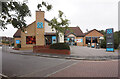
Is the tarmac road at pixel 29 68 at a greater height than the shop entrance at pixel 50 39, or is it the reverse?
the shop entrance at pixel 50 39

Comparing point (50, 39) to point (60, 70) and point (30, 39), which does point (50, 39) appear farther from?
point (60, 70)

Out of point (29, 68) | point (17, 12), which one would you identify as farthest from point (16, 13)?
point (29, 68)

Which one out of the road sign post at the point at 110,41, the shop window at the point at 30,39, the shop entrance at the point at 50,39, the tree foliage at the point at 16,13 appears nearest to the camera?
the tree foliage at the point at 16,13

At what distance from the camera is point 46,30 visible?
23.4 meters

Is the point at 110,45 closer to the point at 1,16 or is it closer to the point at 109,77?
the point at 109,77

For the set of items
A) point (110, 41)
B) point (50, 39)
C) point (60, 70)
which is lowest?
point (60, 70)

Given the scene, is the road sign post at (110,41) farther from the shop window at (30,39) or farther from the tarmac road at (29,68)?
the shop window at (30,39)

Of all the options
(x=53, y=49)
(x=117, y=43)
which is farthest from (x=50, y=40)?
(x=117, y=43)

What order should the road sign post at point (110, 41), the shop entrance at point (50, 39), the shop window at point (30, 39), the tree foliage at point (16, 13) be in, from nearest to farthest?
the tree foliage at point (16, 13) → the road sign post at point (110, 41) → the shop entrance at point (50, 39) → the shop window at point (30, 39)

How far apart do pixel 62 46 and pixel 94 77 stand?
32.4 ft

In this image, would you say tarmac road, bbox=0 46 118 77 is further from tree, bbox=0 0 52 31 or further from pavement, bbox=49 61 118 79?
tree, bbox=0 0 52 31

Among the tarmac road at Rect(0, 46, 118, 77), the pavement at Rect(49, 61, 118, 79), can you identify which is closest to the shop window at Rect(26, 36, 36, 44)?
the tarmac road at Rect(0, 46, 118, 77)

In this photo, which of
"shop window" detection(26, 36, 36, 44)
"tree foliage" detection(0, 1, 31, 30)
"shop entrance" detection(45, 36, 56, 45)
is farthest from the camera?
"shop window" detection(26, 36, 36, 44)

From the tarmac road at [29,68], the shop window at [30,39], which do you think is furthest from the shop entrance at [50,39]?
the tarmac road at [29,68]
